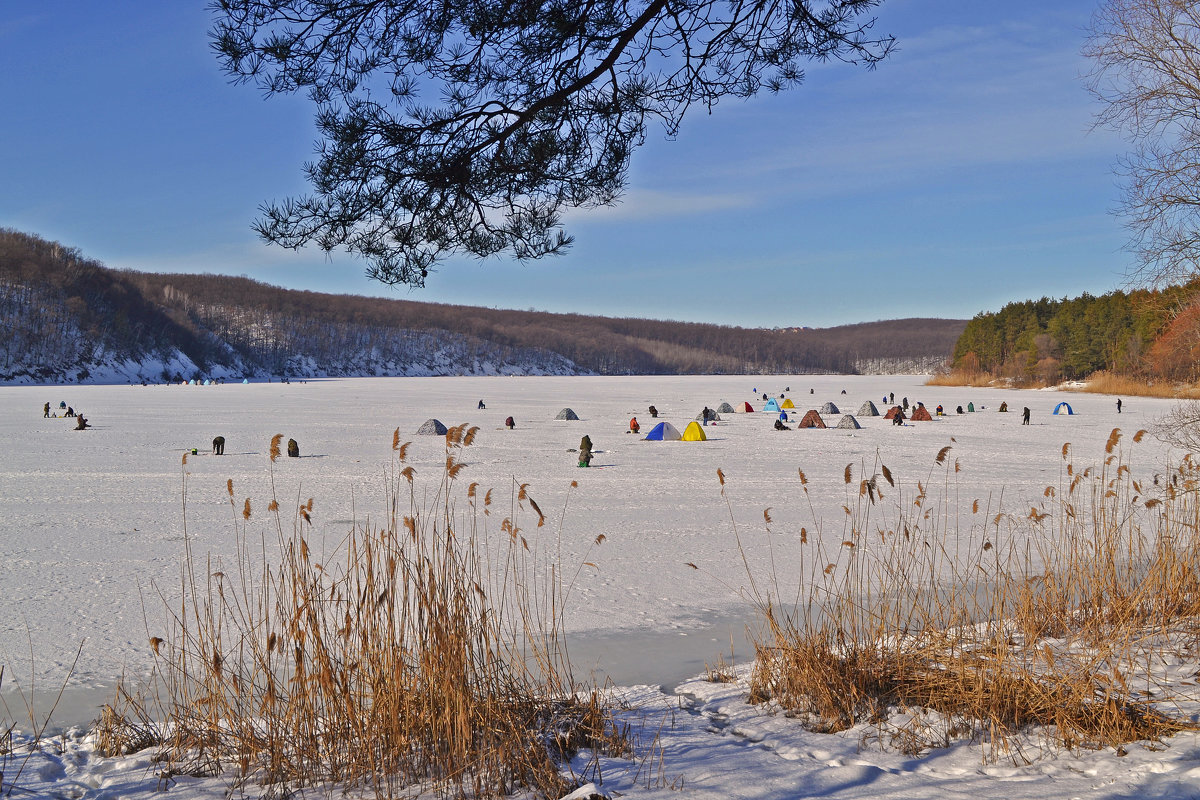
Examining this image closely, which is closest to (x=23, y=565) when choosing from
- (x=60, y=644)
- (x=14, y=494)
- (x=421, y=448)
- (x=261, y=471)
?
(x=60, y=644)

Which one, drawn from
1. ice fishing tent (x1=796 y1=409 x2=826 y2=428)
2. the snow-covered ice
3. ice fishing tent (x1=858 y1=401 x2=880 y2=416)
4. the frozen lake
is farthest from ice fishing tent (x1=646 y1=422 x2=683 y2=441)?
ice fishing tent (x1=858 y1=401 x2=880 y2=416)

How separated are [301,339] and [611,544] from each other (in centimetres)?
14022

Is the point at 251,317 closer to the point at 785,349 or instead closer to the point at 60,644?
the point at 785,349

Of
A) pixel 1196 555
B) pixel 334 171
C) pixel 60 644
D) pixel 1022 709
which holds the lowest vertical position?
pixel 60 644

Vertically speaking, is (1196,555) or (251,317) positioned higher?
(251,317)

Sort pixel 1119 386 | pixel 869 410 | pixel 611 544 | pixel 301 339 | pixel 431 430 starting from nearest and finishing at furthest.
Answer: pixel 611 544
pixel 431 430
pixel 869 410
pixel 1119 386
pixel 301 339

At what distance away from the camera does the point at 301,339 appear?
454ft

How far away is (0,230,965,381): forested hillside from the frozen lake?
70.3 metres

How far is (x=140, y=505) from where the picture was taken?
31.7 feet

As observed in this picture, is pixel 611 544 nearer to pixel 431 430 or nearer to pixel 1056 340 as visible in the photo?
pixel 431 430

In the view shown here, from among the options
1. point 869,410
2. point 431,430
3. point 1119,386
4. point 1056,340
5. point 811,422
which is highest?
point 1056,340

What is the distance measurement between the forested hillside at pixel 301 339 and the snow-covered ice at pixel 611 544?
7238 cm

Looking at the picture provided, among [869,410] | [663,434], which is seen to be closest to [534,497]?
[663,434]

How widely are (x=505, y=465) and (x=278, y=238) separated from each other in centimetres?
1027
